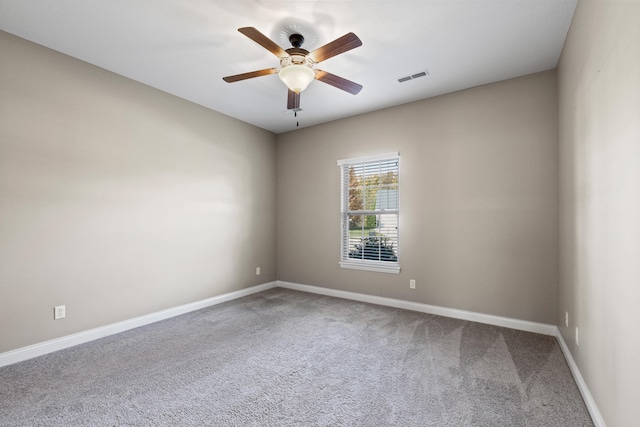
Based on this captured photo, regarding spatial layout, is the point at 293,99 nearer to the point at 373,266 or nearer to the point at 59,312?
the point at 373,266

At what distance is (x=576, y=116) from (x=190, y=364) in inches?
146

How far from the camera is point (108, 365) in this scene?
2473 mm

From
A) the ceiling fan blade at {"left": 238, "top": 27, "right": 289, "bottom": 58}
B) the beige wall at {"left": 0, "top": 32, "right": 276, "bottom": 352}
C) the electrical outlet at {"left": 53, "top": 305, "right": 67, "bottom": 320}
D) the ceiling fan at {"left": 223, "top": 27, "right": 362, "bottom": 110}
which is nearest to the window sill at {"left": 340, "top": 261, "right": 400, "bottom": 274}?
the beige wall at {"left": 0, "top": 32, "right": 276, "bottom": 352}

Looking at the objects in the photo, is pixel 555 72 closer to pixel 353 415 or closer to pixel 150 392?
pixel 353 415

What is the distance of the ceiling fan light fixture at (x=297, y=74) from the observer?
7.85ft

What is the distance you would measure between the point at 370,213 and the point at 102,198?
3.33m

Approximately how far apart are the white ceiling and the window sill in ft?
7.62

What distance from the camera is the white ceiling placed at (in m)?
2.21

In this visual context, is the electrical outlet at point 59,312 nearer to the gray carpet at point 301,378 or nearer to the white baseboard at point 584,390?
the gray carpet at point 301,378

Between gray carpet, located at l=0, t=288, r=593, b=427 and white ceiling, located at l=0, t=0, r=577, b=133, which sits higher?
white ceiling, located at l=0, t=0, r=577, b=133

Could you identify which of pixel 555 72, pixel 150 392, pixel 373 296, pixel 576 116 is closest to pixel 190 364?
Result: pixel 150 392

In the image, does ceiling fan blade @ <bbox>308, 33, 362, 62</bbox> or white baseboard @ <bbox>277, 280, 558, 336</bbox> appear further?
white baseboard @ <bbox>277, 280, 558, 336</bbox>

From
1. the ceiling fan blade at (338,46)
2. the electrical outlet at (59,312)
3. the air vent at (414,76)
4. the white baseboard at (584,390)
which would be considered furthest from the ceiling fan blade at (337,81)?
the electrical outlet at (59,312)

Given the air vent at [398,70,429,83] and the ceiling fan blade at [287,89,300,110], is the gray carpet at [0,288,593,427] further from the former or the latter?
the air vent at [398,70,429,83]
